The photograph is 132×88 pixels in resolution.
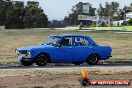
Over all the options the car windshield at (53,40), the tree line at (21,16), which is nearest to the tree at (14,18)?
the tree line at (21,16)

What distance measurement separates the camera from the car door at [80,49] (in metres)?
21.4

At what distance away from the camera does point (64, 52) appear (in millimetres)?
21156

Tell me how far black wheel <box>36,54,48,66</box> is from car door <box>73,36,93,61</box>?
1492 millimetres

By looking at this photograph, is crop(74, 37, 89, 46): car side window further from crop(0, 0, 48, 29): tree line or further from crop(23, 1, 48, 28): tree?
crop(23, 1, 48, 28): tree

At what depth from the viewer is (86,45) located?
70.7ft

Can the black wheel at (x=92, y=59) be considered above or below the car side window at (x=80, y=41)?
below

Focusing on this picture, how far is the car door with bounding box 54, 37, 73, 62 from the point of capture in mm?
21094

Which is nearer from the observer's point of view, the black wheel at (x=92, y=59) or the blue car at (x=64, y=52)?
the blue car at (x=64, y=52)

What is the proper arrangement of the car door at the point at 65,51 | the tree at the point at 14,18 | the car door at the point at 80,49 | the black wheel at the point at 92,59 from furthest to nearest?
the tree at the point at 14,18, the black wheel at the point at 92,59, the car door at the point at 80,49, the car door at the point at 65,51

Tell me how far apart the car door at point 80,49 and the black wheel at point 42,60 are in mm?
1492

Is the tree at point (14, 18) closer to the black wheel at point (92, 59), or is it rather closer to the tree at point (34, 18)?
the tree at point (34, 18)

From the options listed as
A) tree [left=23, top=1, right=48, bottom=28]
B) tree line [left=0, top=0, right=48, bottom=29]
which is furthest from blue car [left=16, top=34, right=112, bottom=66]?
tree [left=23, top=1, right=48, bottom=28]

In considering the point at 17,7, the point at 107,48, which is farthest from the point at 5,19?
the point at 107,48

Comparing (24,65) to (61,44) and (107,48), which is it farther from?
(107,48)
